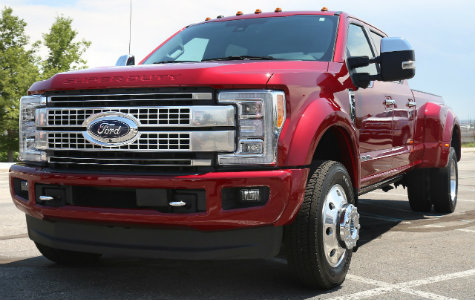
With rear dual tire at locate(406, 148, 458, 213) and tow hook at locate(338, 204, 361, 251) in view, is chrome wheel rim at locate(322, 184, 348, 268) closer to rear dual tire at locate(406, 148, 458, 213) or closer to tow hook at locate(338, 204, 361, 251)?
tow hook at locate(338, 204, 361, 251)

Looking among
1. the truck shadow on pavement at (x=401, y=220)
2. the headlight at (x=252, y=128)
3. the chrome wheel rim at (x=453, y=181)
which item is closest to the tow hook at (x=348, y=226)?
the headlight at (x=252, y=128)

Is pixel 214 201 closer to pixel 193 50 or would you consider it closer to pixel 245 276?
pixel 245 276

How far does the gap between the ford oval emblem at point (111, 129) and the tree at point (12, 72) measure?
3353cm

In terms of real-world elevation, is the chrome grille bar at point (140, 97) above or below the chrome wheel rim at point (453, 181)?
above

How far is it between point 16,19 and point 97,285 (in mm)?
36074

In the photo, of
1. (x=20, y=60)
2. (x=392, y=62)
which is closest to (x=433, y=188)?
(x=392, y=62)

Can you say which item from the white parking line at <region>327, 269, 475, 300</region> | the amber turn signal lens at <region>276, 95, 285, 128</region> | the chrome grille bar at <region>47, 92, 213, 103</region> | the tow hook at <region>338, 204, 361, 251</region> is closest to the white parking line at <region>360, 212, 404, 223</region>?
the white parking line at <region>327, 269, 475, 300</region>

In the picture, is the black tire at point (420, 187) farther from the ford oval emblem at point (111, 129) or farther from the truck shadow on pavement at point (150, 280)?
the ford oval emblem at point (111, 129)

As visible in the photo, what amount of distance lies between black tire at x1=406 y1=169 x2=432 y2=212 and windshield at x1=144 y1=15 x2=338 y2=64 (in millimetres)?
3087

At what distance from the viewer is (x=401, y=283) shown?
4.13m

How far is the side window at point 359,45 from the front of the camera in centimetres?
505

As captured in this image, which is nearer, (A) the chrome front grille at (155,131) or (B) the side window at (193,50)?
(A) the chrome front grille at (155,131)

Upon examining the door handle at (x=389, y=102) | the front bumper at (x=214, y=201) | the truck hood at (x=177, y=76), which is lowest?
the front bumper at (x=214, y=201)

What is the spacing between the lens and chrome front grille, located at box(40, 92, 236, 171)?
3.42 m
